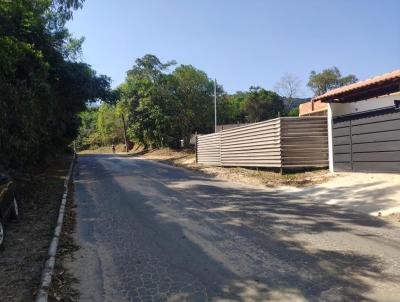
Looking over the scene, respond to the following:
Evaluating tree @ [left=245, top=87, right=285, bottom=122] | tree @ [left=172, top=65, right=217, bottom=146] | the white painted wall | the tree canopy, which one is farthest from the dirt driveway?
tree @ [left=245, top=87, right=285, bottom=122]

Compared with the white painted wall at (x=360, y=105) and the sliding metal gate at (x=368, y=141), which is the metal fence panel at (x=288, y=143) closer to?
the white painted wall at (x=360, y=105)

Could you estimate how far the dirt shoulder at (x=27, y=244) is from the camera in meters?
5.59

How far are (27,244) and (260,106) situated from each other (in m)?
63.4

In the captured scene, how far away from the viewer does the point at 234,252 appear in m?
6.96

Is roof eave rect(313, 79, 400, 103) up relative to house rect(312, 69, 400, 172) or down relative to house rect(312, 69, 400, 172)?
up

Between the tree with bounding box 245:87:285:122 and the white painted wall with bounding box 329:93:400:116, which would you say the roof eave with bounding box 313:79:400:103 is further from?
the tree with bounding box 245:87:285:122

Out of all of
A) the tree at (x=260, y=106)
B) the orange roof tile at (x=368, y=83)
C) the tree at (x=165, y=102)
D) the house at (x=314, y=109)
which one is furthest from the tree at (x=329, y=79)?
the orange roof tile at (x=368, y=83)

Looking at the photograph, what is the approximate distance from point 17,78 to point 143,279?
38.2 feet

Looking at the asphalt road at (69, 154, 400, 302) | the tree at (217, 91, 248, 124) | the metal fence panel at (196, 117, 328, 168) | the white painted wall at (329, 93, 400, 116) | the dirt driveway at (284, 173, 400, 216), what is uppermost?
the tree at (217, 91, 248, 124)

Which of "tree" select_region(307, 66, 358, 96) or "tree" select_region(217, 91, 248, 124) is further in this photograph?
"tree" select_region(307, 66, 358, 96)

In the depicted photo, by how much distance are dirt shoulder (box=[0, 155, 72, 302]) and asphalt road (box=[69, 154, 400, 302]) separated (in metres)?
0.61

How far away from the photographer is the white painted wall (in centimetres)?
1678

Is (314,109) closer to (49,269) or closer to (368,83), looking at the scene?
(368,83)

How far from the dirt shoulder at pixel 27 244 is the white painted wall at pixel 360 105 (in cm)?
1058
